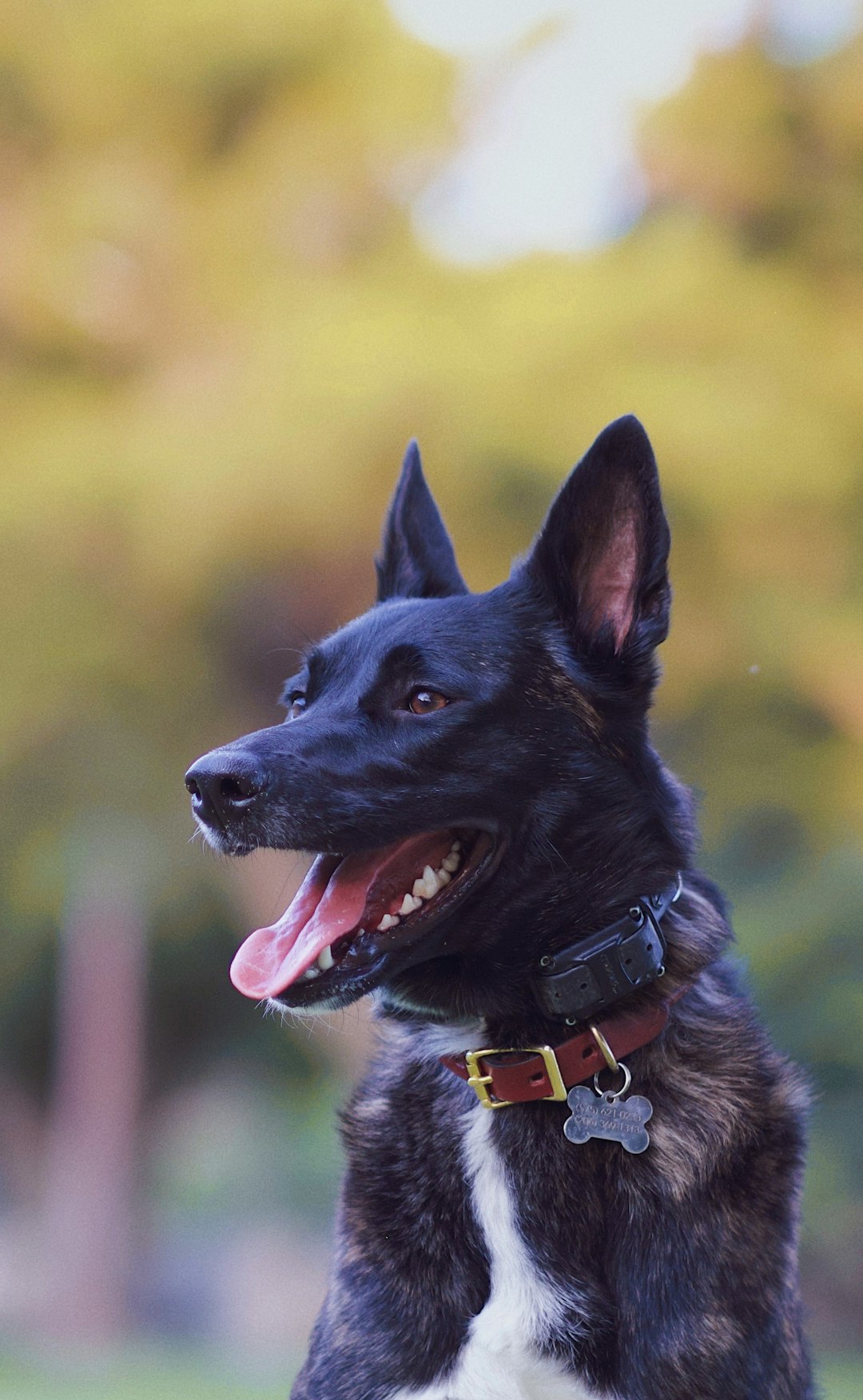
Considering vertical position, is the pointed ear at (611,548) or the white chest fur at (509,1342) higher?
the pointed ear at (611,548)

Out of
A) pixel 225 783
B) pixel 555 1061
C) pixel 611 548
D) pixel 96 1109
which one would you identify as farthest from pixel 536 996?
pixel 96 1109

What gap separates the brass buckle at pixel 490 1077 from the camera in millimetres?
2467

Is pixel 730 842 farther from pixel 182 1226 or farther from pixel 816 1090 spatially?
pixel 816 1090

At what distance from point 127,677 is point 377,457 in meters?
2.25

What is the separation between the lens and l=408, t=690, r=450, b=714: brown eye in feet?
8.51

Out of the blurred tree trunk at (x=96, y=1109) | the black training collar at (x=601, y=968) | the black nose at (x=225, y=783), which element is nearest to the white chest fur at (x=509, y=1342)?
the black training collar at (x=601, y=968)

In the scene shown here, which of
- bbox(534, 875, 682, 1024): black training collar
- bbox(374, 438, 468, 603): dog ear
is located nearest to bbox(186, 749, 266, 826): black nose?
bbox(534, 875, 682, 1024): black training collar

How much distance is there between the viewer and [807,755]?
890 centimetres

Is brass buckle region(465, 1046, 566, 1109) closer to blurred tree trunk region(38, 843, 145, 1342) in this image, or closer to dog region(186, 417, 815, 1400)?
dog region(186, 417, 815, 1400)

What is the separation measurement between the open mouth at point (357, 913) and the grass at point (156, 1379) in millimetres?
4711

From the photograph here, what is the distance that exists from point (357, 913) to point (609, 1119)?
0.56 metres

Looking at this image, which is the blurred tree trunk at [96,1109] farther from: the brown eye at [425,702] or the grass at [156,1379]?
the brown eye at [425,702]

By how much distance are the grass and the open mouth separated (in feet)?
15.5

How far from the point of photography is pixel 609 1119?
8.07ft
